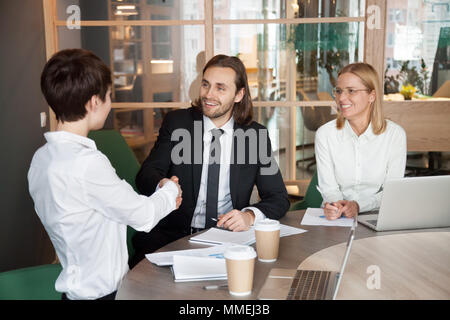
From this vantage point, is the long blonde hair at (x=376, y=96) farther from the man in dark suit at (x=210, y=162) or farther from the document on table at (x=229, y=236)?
the document on table at (x=229, y=236)

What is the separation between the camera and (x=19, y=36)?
2.96 m

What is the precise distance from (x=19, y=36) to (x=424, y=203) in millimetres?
2350

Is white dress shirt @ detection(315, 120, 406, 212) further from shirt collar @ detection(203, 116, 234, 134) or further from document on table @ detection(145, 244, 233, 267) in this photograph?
document on table @ detection(145, 244, 233, 267)

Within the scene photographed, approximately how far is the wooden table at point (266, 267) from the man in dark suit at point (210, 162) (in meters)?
0.42

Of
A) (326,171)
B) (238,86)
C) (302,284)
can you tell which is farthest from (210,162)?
(302,284)

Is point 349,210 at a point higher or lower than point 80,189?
lower

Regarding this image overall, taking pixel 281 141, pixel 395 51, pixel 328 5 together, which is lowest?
pixel 281 141

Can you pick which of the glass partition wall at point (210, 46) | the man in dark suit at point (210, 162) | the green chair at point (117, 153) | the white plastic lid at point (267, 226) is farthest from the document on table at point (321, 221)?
the glass partition wall at point (210, 46)

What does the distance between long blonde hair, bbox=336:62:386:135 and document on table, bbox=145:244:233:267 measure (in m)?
1.12

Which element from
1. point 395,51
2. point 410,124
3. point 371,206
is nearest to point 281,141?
point 410,124

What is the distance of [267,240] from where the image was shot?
1.45 metres

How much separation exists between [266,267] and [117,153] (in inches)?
56.2

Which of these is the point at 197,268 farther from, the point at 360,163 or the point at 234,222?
the point at 360,163
